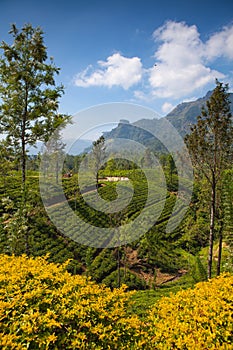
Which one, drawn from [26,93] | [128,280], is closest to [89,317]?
[26,93]

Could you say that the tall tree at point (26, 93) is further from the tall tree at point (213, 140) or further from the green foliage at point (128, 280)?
the green foliage at point (128, 280)

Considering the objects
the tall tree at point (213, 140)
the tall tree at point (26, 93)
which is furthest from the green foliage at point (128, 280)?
the tall tree at point (26, 93)

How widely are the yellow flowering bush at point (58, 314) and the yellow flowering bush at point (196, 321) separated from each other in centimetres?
34

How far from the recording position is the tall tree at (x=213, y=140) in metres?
12.3

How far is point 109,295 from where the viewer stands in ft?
11.2

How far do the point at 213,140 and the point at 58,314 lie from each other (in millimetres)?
11875

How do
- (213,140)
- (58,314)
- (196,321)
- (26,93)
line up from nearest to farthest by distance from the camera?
(58,314) < (196,321) < (26,93) < (213,140)

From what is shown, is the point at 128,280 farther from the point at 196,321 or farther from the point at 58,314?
the point at 58,314

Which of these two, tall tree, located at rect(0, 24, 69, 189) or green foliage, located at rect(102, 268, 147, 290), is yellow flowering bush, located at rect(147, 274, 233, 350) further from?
green foliage, located at rect(102, 268, 147, 290)

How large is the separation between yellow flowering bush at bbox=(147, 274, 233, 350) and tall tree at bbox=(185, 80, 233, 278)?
Result: 30.5 ft

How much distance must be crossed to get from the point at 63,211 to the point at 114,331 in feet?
91.6

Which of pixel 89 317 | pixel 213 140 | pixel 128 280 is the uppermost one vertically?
pixel 213 140

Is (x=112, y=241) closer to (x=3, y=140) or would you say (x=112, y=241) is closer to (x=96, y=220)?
(x=96, y=220)

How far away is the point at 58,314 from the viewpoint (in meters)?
2.81
